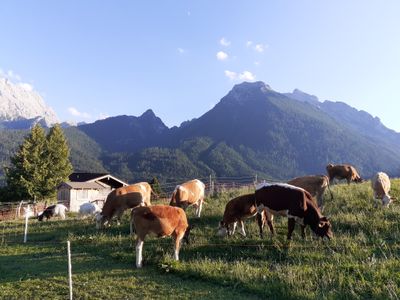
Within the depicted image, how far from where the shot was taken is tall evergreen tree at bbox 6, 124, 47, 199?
49.7m

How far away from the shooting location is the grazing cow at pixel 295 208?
492 inches

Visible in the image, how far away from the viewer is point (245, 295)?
29.4ft

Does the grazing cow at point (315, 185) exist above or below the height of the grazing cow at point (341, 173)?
below

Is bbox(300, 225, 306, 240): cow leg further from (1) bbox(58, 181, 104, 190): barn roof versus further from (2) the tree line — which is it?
(2) the tree line

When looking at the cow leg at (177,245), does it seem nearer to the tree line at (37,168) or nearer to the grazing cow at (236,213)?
the grazing cow at (236,213)

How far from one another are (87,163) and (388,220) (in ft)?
539

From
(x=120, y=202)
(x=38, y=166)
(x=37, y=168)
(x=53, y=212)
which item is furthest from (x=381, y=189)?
(x=38, y=166)

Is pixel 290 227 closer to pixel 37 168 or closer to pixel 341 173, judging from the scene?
pixel 341 173

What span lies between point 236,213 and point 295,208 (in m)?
2.33

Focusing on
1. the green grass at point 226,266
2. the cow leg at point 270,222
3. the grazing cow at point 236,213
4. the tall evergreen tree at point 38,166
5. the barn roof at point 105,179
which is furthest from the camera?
the barn roof at point 105,179

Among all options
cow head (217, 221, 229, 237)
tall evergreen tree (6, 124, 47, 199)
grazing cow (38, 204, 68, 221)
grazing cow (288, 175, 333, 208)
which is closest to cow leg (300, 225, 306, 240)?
cow head (217, 221, 229, 237)

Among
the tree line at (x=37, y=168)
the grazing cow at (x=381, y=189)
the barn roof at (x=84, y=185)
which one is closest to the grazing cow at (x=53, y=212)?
the barn roof at (x=84, y=185)

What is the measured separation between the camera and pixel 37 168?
51.6 m

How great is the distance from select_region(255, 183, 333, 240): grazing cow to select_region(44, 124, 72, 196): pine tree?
4364 centimetres
